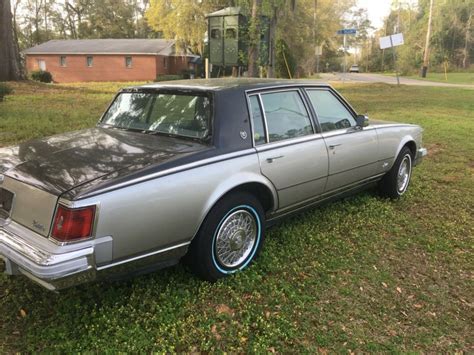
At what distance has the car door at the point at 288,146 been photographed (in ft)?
12.1

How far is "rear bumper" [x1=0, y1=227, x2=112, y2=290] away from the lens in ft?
8.29

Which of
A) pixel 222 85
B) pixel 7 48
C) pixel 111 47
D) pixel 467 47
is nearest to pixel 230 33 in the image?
pixel 7 48

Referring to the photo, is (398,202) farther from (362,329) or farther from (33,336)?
(33,336)

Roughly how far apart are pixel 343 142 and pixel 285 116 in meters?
0.79

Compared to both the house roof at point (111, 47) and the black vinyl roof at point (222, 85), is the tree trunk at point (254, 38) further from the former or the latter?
the house roof at point (111, 47)

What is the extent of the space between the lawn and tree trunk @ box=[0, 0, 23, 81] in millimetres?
19755

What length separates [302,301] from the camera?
3295mm

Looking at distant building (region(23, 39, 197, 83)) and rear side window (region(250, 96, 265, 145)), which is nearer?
rear side window (region(250, 96, 265, 145))

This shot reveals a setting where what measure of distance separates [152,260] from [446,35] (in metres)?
64.1

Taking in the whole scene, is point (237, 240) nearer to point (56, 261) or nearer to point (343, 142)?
point (56, 261)

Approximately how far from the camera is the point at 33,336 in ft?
9.20

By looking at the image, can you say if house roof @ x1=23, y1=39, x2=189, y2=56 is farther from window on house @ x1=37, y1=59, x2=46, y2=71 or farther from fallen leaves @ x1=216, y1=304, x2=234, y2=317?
fallen leaves @ x1=216, y1=304, x2=234, y2=317

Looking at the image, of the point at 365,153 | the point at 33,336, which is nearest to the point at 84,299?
the point at 33,336

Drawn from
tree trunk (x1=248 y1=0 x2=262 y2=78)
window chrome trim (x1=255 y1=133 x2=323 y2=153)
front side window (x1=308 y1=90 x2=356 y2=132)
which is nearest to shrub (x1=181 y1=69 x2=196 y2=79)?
tree trunk (x1=248 y1=0 x2=262 y2=78)
